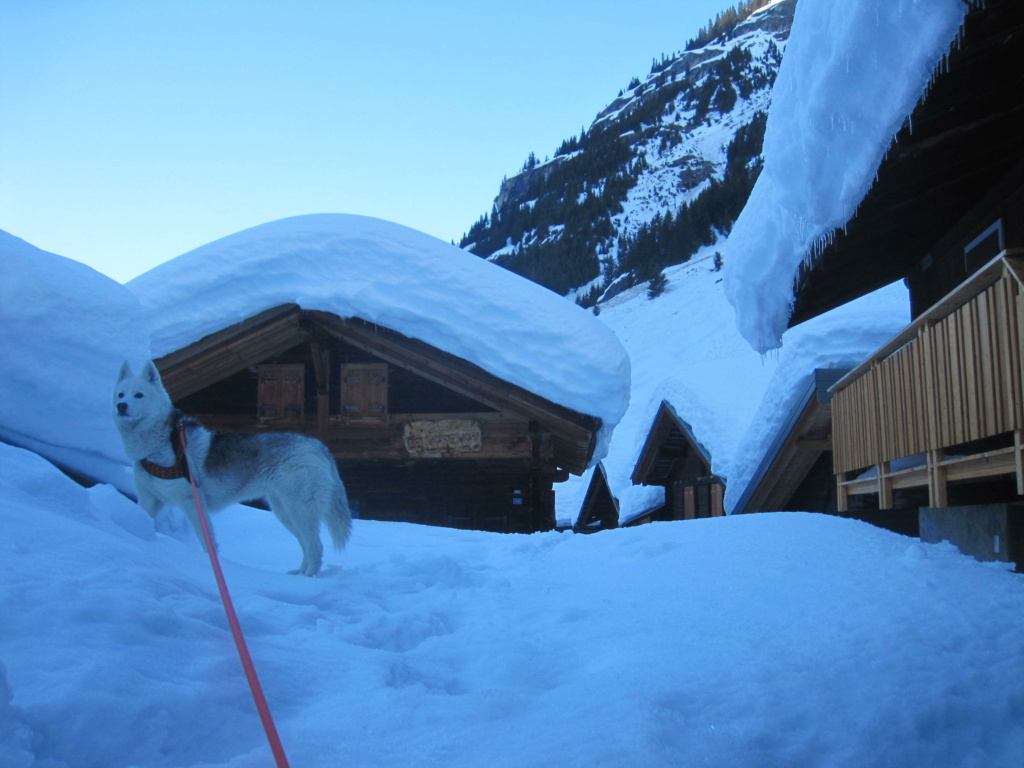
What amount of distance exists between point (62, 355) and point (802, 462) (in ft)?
35.3

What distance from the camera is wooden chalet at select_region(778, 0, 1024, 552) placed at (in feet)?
13.1

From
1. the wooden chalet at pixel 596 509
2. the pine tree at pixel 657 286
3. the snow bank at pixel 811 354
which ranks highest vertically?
the pine tree at pixel 657 286

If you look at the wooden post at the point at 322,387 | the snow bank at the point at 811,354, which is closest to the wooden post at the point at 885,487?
the snow bank at the point at 811,354

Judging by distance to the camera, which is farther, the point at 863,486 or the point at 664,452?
the point at 664,452

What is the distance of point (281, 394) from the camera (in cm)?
1040

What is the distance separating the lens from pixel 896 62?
3.65 m

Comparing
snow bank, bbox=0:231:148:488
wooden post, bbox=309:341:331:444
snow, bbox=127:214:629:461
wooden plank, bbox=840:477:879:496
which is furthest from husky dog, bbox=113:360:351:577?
wooden post, bbox=309:341:331:444

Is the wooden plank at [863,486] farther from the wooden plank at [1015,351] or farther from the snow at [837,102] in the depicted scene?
the wooden plank at [1015,351]

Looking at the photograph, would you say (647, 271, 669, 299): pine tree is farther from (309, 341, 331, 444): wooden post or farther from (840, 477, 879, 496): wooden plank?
(840, 477, 879, 496): wooden plank

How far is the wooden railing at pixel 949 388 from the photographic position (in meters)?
3.98

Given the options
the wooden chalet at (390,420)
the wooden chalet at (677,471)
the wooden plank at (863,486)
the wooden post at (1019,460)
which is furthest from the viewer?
the wooden chalet at (677,471)

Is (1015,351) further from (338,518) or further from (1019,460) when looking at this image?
(338,518)

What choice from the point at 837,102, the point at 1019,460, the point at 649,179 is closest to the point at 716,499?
the point at 1019,460

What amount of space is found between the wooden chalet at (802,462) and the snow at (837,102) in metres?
4.46
